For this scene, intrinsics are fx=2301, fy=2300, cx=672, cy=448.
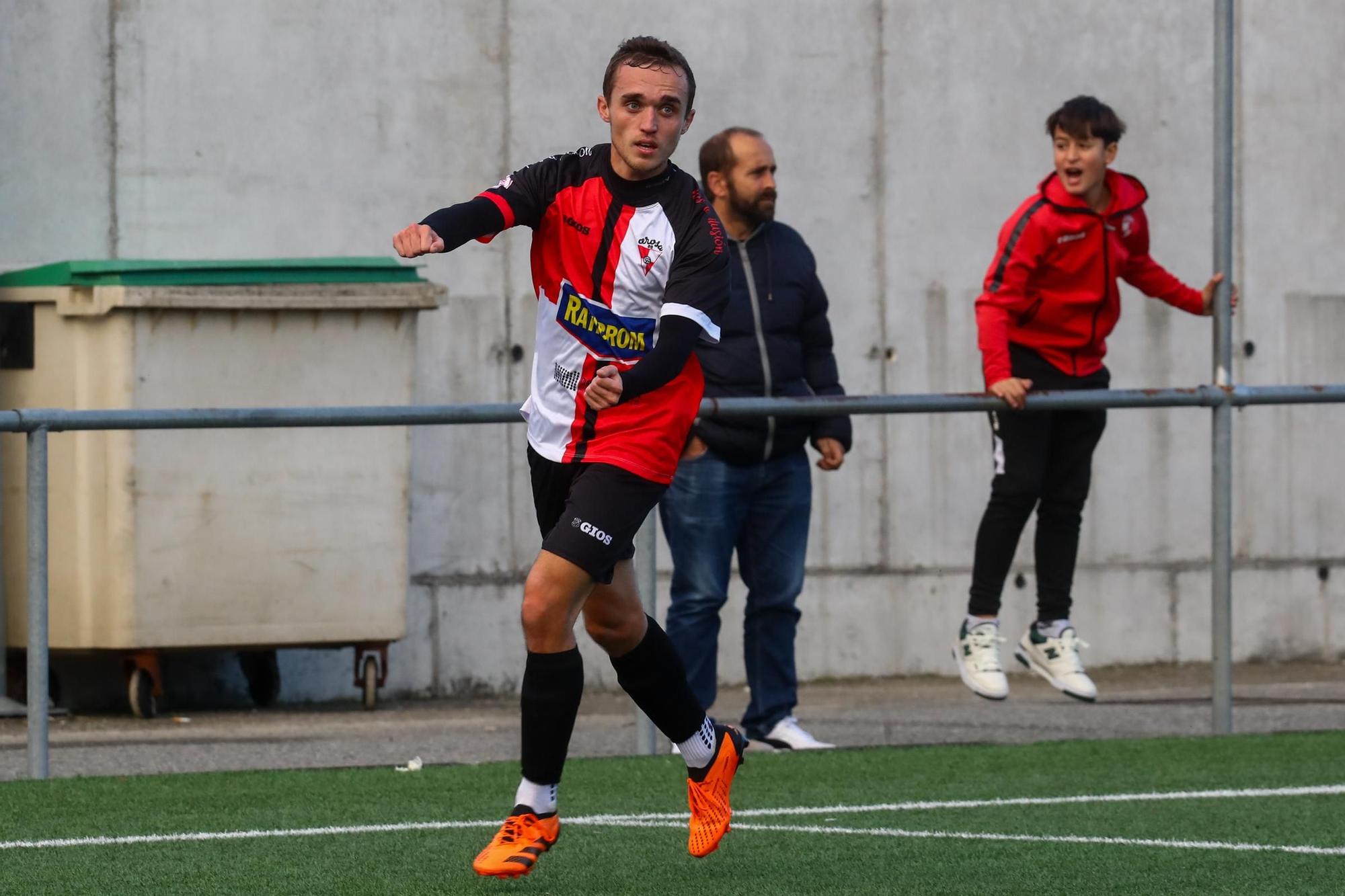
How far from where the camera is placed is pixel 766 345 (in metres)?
7.36

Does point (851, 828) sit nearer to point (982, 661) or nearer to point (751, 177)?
point (982, 661)

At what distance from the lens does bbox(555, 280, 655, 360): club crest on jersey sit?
4.88 m

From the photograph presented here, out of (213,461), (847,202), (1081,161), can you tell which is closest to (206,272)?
(213,461)

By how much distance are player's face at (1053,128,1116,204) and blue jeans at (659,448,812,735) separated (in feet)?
4.03

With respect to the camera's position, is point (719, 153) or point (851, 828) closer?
point (851, 828)

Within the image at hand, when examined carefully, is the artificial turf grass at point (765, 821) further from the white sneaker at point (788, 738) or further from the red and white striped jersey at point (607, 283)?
the red and white striped jersey at point (607, 283)

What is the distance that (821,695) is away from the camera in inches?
379

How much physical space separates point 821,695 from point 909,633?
27.6 inches

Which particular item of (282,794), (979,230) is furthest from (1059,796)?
(979,230)

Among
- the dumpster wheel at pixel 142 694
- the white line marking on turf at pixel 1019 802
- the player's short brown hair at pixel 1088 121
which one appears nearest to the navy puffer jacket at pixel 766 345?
Result: the player's short brown hair at pixel 1088 121

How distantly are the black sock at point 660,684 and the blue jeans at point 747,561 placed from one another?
2.12 meters

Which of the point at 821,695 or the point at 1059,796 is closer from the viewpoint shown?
the point at 1059,796

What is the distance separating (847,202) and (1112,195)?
283 cm

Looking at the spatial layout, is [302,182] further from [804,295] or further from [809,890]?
[809,890]
